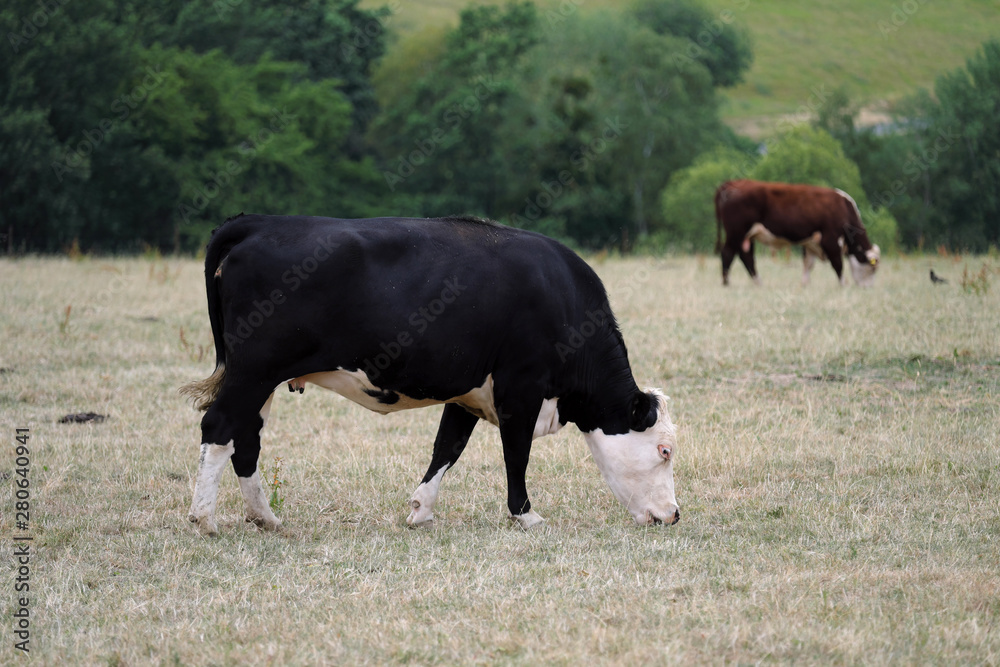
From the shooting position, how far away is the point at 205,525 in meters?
5.86

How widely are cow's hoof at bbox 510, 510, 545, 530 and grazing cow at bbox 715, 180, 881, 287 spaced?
13437 mm

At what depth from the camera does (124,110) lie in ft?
107

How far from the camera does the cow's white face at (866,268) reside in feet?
61.6

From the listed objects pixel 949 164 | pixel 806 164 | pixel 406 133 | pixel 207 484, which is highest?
pixel 207 484

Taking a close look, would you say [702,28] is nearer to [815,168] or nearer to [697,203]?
[697,203]

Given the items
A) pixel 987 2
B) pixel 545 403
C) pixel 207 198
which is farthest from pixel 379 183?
pixel 987 2

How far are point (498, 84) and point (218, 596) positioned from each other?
4104 cm

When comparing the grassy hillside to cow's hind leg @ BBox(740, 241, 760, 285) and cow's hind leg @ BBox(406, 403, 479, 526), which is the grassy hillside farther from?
cow's hind leg @ BBox(406, 403, 479, 526)

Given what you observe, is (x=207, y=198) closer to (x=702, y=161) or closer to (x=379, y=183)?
(x=379, y=183)

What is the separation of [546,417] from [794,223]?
14.1 m

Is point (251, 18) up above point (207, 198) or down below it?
above

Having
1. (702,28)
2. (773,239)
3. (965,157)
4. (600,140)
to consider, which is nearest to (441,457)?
(773,239)

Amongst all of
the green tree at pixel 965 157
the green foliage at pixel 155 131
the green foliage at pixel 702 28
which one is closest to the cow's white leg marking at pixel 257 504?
the green foliage at pixel 155 131

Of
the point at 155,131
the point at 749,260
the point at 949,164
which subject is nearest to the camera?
Answer: the point at 749,260
